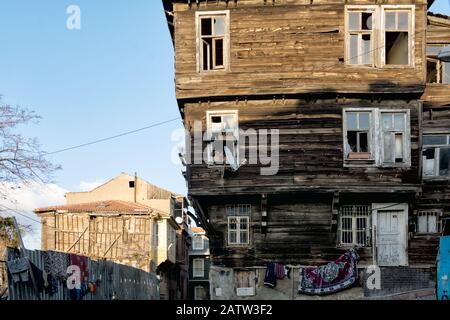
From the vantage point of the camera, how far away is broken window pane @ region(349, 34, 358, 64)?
24.5 meters

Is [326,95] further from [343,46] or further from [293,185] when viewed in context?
[293,185]

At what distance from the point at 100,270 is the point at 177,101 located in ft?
22.6

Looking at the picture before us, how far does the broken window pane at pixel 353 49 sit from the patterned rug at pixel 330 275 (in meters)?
7.00

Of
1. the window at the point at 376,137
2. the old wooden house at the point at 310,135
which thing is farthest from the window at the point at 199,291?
the window at the point at 376,137

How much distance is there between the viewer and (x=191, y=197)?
24.2 meters

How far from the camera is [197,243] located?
240 feet

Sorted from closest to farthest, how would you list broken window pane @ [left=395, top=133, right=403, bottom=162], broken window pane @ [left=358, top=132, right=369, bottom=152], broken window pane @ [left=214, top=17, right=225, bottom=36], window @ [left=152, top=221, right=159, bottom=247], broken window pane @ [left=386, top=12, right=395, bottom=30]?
broken window pane @ [left=395, top=133, right=403, bottom=162] < broken window pane @ [left=358, top=132, right=369, bottom=152] < broken window pane @ [left=386, top=12, right=395, bottom=30] < broken window pane @ [left=214, top=17, right=225, bottom=36] < window @ [left=152, top=221, right=159, bottom=247]

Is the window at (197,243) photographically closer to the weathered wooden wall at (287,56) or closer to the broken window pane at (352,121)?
the weathered wooden wall at (287,56)

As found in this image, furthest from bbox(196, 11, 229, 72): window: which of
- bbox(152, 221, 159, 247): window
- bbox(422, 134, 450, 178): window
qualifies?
bbox(152, 221, 159, 247): window

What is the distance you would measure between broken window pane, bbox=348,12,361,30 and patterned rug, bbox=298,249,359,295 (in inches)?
326

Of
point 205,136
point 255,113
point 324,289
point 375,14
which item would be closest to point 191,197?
point 205,136

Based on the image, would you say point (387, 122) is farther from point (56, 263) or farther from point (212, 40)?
point (56, 263)

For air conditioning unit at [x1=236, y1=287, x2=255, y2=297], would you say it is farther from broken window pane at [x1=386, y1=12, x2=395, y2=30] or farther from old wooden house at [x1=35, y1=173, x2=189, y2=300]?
old wooden house at [x1=35, y1=173, x2=189, y2=300]

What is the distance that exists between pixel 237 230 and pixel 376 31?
905 centimetres
